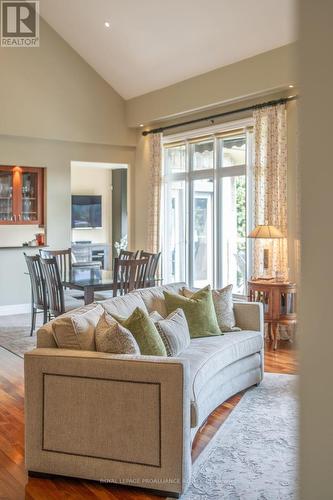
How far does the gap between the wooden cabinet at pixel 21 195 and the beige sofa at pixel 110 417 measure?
572 centimetres

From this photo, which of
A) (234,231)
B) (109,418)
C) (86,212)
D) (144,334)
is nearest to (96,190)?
(86,212)

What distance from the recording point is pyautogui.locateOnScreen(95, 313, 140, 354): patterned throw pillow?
3.08 metres

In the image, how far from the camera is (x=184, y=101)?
797 cm

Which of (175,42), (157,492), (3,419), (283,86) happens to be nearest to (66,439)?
(157,492)

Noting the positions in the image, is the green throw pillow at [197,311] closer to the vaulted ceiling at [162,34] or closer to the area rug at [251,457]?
the area rug at [251,457]

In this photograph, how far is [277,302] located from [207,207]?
253 cm

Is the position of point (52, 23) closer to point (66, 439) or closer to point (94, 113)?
point (94, 113)

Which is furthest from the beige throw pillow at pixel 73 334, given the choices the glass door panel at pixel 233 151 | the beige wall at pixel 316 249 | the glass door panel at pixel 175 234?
the glass door panel at pixel 175 234

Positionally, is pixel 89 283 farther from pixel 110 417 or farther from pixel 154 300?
pixel 110 417

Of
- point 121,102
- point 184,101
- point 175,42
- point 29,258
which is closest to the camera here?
point 29,258

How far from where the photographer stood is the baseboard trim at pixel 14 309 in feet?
27.9

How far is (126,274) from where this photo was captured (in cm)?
617

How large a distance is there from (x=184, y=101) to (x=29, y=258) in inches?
130

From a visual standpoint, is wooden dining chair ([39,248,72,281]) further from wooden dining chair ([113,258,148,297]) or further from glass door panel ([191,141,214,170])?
glass door panel ([191,141,214,170])
